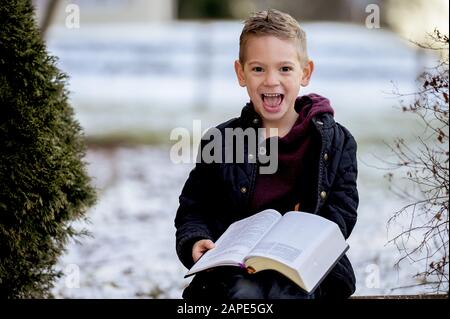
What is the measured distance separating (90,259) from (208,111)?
823cm

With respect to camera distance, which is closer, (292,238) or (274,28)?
(292,238)

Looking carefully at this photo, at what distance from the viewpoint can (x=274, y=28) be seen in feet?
9.63

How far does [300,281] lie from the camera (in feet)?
8.27

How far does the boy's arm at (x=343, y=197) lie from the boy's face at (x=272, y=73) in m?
0.28

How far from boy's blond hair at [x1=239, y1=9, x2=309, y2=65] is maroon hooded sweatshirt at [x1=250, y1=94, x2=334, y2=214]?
0.26 metres

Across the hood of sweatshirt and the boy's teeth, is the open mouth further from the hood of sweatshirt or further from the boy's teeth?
the hood of sweatshirt

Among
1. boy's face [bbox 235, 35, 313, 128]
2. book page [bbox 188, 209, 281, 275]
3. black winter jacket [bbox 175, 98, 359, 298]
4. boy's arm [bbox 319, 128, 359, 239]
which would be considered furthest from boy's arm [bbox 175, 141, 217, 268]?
boy's arm [bbox 319, 128, 359, 239]

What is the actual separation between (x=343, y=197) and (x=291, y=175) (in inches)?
7.9

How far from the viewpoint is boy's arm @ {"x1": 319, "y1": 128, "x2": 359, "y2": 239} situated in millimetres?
2887

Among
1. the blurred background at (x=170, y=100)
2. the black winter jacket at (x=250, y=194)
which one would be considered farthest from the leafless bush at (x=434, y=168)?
the black winter jacket at (x=250, y=194)

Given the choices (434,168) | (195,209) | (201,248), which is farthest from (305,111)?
(434,168)

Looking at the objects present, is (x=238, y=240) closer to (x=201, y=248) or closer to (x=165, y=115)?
(x=201, y=248)
